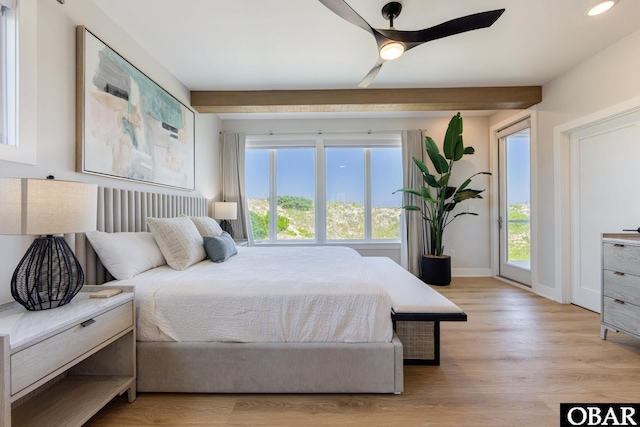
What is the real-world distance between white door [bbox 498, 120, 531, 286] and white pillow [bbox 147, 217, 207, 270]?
13.7 ft

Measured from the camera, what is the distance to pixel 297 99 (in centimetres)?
339

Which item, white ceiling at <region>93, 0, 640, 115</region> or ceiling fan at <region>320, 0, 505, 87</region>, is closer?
ceiling fan at <region>320, 0, 505, 87</region>

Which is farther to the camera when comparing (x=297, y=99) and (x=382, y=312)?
(x=297, y=99)

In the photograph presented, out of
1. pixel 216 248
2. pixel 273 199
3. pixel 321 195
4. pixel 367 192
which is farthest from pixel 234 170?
pixel 216 248

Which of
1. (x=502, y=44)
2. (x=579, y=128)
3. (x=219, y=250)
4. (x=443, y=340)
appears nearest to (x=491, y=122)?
(x=579, y=128)

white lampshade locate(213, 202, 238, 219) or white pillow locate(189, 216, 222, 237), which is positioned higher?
white lampshade locate(213, 202, 238, 219)

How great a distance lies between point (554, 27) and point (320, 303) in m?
2.94

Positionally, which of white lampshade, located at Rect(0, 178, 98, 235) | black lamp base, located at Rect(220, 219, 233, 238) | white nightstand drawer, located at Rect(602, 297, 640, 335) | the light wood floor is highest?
white lampshade, located at Rect(0, 178, 98, 235)

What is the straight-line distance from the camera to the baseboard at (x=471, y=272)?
14.4 feet

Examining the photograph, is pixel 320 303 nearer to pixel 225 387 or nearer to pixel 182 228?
pixel 225 387

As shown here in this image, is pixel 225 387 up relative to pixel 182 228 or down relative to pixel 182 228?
down

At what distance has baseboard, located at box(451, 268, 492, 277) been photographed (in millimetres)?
4391

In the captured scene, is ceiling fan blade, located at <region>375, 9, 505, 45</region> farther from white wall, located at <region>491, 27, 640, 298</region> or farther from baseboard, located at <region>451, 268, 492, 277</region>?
baseboard, located at <region>451, 268, 492, 277</region>

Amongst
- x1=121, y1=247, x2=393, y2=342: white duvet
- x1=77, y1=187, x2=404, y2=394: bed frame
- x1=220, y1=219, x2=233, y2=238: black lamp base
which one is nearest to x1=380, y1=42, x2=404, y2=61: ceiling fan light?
x1=121, y1=247, x2=393, y2=342: white duvet
